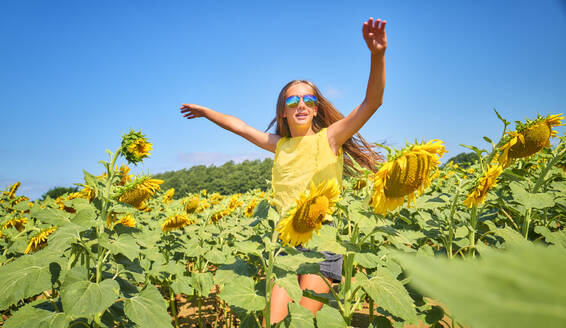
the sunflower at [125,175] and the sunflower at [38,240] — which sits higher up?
the sunflower at [125,175]

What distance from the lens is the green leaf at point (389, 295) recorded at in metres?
1.43

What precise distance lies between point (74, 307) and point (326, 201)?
1295mm

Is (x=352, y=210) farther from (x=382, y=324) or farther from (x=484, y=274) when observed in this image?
(x=484, y=274)

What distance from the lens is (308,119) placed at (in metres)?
3.04

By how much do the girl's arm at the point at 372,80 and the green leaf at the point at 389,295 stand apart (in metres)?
1.23

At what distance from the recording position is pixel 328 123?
346 centimetres

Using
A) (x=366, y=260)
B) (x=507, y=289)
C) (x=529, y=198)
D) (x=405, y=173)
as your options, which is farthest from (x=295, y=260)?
(x=529, y=198)

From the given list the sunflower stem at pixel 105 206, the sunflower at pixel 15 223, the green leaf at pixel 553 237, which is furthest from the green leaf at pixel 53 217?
the green leaf at pixel 553 237

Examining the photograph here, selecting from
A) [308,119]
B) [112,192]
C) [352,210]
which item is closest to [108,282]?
[112,192]

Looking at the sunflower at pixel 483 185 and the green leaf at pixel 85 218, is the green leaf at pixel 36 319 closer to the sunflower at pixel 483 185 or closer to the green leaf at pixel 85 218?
the green leaf at pixel 85 218

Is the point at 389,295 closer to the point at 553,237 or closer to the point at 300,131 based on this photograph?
the point at 553,237

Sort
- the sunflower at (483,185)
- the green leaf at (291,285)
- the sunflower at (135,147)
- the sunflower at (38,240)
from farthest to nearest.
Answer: the sunflower at (38,240) → the sunflower at (135,147) → the sunflower at (483,185) → the green leaf at (291,285)

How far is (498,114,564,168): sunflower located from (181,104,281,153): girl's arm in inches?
84.4

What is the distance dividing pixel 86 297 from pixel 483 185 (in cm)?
232
